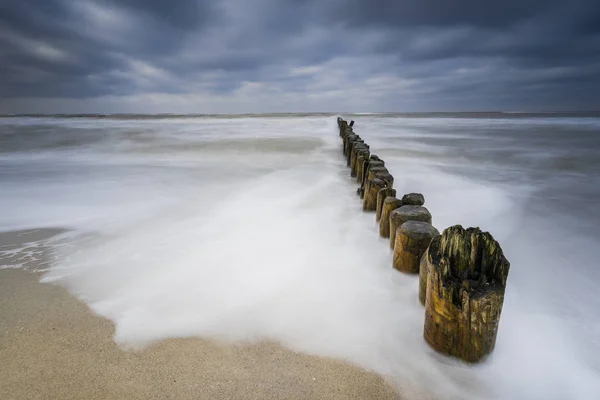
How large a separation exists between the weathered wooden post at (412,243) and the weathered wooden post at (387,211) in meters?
0.67

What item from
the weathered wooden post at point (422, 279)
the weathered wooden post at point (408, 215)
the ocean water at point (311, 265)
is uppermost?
the weathered wooden post at point (408, 215)

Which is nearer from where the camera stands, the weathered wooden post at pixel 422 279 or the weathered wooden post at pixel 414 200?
the weathered wooden post at pixel 422 279

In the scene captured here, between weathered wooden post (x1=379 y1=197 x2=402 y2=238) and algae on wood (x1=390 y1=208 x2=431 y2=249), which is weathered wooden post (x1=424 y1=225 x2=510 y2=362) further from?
weathered wooden post (x1=379 y1=197 x2=402 y2=238)

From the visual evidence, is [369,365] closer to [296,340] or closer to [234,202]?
[296,340]

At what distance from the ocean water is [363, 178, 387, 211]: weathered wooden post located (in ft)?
0.53

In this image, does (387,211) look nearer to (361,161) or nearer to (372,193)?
(372,193)

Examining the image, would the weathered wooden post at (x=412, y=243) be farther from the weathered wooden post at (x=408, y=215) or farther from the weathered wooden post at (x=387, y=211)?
the weathered wooden post at (x=387, y=211)

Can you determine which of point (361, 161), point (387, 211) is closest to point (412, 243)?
point (387, 211)

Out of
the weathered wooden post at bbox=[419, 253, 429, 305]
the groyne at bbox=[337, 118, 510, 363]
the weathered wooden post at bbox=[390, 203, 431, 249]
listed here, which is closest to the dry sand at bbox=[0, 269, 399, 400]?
the groyne at bbox=[337, 118, 510, 363]

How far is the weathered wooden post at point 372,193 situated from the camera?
423 cm

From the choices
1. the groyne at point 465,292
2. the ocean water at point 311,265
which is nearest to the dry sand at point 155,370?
the ocean water at point 311,265

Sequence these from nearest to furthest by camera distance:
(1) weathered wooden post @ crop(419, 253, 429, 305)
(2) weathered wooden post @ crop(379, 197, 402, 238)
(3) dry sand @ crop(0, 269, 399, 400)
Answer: (3) dry sand @ crop(0, 269, 399, 400)
(1) weathered wooden post @ crop(419, 253, 429, 305)
(2) weathered wooden post @ crop(379, 197, 402, 238)

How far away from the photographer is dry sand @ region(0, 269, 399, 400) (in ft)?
5.32

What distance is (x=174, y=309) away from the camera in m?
2.28
